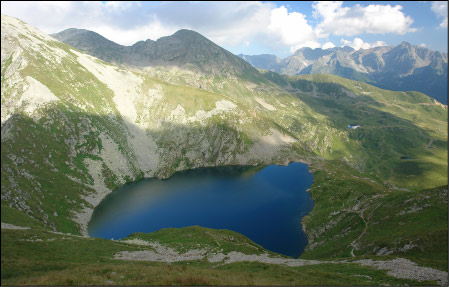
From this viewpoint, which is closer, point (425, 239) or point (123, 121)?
point (425, 239)

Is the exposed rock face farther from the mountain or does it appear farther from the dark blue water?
the dark blue water

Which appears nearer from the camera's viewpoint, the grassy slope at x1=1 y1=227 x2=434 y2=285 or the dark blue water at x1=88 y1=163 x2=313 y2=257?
the grassy slope at x1=1 y1=227 x2=434 y2=285

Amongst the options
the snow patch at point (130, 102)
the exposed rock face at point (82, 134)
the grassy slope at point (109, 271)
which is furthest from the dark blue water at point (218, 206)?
the grassy slope at point (109, 271)

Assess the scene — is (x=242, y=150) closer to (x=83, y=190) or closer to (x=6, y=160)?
(x=83, y=190)

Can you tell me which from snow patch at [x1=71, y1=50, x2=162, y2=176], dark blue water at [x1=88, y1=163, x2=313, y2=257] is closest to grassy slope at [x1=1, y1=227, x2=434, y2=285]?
dark blue water at [x1=88, y1=163, x2=313, y2=257]

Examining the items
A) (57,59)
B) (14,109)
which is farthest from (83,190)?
(57,59)

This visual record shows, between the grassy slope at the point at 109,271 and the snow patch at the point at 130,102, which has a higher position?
A: the snow patch at the point at 130,102

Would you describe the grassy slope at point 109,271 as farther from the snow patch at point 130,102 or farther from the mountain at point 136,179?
the snow patch at point 130,102

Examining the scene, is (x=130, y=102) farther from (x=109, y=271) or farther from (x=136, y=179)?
(x=109, y=271)
